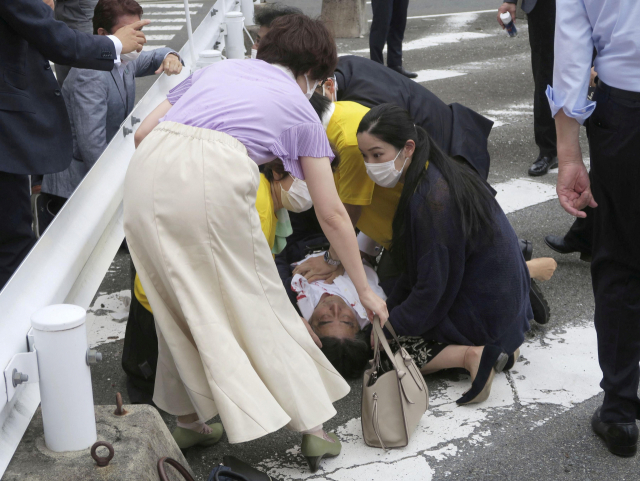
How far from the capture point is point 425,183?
3.01 meters

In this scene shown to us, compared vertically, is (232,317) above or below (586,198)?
below

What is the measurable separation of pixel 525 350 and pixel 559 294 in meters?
0.63

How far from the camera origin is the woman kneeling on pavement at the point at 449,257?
9.78ft

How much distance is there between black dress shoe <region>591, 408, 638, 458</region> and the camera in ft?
8.52

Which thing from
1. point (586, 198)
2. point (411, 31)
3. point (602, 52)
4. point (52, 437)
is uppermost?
point (602, 52)

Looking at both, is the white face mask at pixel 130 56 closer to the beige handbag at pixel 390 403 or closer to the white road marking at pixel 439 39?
the beige handbag at pixel 390 403

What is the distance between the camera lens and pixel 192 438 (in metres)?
2.69

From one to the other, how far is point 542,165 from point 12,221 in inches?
153

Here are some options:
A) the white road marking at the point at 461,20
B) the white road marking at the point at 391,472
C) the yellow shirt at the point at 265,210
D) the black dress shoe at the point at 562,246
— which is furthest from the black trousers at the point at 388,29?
the white road marking at the point at 391,472

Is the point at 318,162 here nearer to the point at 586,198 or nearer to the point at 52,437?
the point at 586,198

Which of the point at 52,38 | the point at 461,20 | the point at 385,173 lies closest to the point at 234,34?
the point at 385,173

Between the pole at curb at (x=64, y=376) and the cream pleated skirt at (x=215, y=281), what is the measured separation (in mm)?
405

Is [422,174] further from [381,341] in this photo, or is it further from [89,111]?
[89,111]

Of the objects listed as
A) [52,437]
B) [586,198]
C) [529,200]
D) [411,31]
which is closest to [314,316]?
[586,198]
